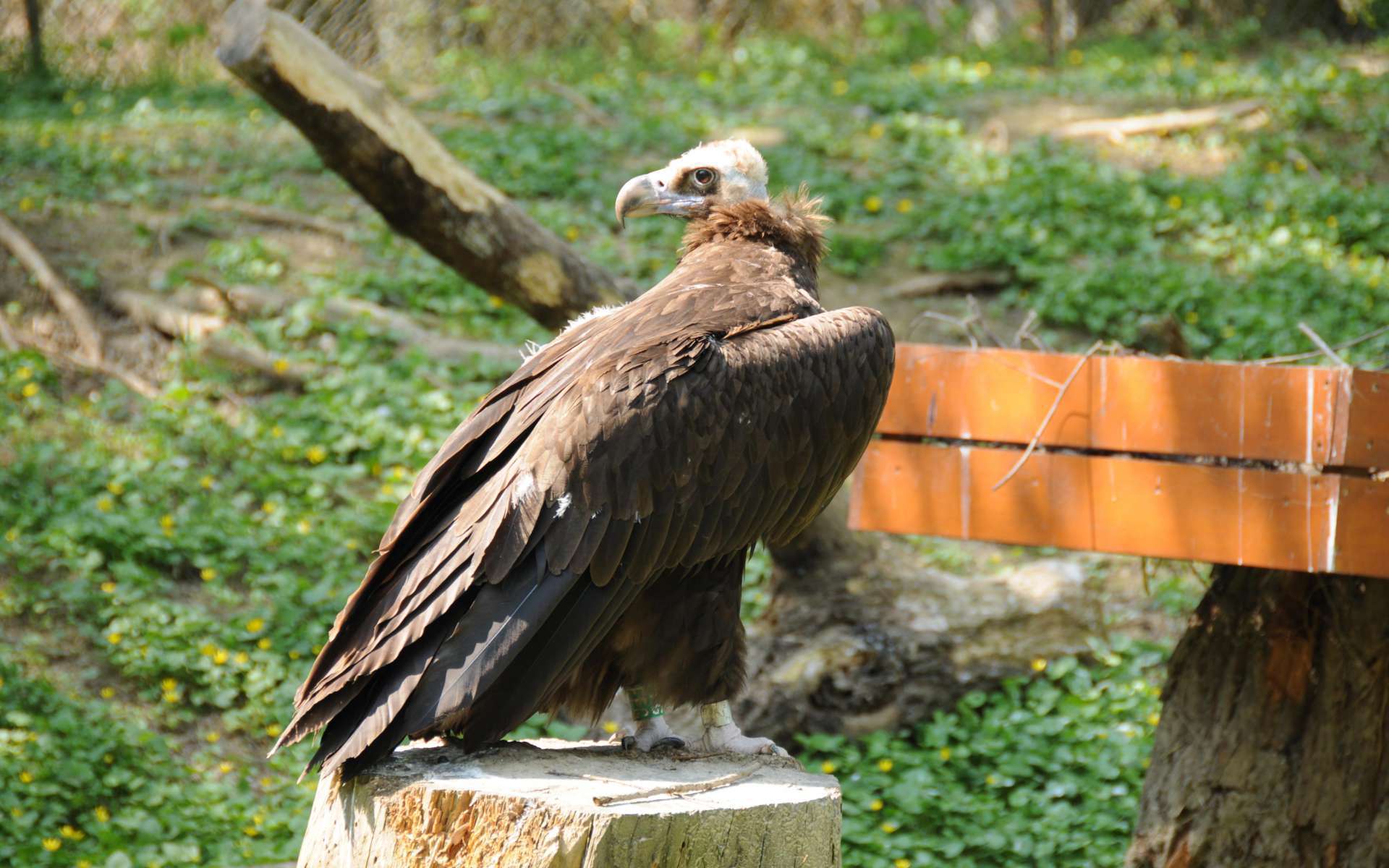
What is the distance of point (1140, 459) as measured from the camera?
303cm

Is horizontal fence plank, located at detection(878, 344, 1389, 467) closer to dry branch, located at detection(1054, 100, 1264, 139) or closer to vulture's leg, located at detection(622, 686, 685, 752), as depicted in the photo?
vulture's leg, located at detection(622, 686, 685, 752)

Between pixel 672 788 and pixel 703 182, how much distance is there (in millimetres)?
1704

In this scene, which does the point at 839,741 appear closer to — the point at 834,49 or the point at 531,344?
the point at 531,344

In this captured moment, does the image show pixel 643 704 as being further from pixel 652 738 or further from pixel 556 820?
pixel 556 820

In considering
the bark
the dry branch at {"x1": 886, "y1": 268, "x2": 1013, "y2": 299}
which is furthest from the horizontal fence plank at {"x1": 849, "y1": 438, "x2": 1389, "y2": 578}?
the dry branch at {"x1": 886, "y1": 268, "x2": 1013, "y2": 299}

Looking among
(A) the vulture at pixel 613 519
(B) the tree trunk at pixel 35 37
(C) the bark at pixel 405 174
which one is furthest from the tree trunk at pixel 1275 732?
(B) the tree trunk at pixel 35 37

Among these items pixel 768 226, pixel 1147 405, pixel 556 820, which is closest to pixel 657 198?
pixel 768 226

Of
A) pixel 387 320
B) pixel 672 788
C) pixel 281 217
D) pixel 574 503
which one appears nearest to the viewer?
pixel 672 788

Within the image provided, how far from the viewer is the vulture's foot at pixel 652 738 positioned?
2.85 m

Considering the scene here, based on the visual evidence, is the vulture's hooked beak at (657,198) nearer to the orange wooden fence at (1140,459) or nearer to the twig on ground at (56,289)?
the orange wooden fence at (1140,459)

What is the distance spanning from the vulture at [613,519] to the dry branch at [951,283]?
4060 mm

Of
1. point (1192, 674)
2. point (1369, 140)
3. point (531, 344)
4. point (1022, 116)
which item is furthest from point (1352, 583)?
point (1022, 116)

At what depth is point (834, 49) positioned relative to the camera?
36.9 feet

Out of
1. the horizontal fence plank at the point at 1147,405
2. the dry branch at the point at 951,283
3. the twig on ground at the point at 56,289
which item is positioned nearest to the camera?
the horizontal fence plank at the point at 1147,405
